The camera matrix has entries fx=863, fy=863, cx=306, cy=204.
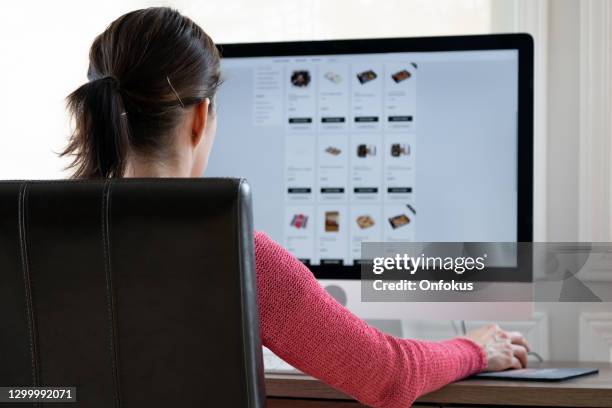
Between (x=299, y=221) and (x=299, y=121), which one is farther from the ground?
(x=299, y=121)

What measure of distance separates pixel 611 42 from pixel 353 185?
64cm

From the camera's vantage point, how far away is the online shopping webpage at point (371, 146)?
1.55 m

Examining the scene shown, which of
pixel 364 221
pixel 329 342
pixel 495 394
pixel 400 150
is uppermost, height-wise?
pixel 400 150

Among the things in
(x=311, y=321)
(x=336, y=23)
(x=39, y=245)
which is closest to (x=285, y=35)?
(x=336, y=23)

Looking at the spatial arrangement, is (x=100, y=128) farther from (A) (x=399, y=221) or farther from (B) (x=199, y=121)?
(A) (x=399, y=221)

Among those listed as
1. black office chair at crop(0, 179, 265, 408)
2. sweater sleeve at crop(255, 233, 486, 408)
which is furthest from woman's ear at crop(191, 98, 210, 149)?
black office chair at crop(0, 179, 265, 408)

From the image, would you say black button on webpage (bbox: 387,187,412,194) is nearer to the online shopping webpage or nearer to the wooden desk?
the online shopping webpage

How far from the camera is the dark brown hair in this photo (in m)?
1.00

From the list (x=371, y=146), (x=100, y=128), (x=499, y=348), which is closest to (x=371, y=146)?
(x=371, y=146)

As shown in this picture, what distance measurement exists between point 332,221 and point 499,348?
0.41 meters

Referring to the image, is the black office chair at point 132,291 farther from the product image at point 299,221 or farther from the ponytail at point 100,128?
the product image at point 299,221

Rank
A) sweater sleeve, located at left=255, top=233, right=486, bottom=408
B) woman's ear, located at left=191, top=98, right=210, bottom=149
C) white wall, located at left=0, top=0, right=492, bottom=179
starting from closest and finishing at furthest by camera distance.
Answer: sweater sleeve, located at left=255, top=233, right=486, bottom=408
woman's ear, located at left=191, top=98, right=210, bottom=149
white wall, located at left=0, top=0, right=492, bottom=179

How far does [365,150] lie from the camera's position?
1589 millimetres

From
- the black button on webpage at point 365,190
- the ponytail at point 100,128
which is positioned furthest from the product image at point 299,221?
the ponytail at point 100,128
